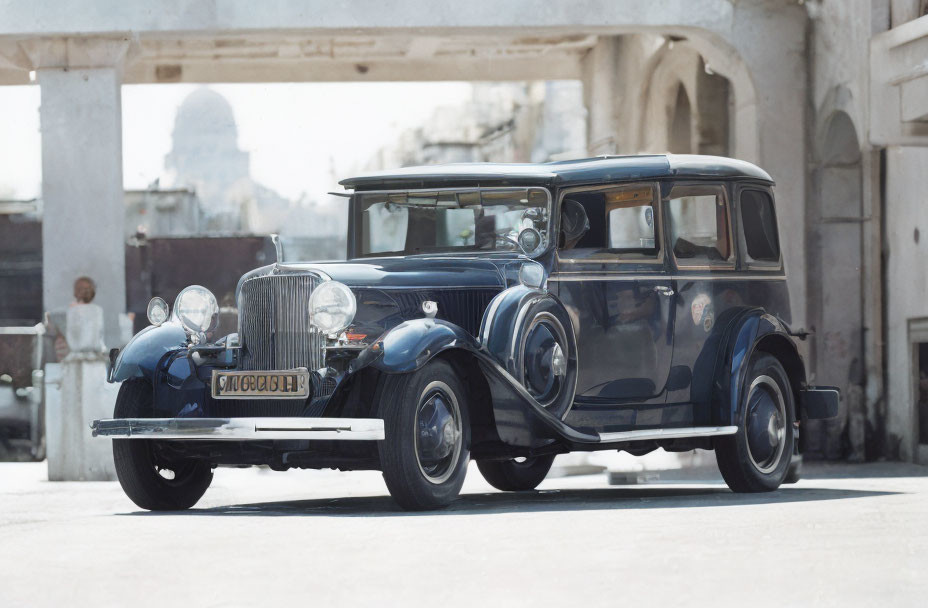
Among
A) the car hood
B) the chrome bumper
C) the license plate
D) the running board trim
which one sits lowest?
the running board trim

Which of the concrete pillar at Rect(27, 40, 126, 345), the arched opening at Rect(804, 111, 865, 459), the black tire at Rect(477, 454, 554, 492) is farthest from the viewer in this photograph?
the concrete pillar at Rect(27, 40, 126, 345)

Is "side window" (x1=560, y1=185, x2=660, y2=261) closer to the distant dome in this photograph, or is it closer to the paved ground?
the paved ground

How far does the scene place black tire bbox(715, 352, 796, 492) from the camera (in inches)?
388

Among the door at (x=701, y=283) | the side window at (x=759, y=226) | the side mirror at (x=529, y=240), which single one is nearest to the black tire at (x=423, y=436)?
the side mirror at (x=529, y=240)

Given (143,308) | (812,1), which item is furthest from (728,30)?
(143,308)

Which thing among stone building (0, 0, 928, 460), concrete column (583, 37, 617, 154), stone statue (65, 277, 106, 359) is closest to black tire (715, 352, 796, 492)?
stone building (0, 0, 928, 460)

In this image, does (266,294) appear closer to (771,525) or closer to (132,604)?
(771,525)

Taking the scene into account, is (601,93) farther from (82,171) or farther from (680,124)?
(82,171)

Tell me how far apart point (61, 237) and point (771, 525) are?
11.3m

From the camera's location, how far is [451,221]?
9672mm

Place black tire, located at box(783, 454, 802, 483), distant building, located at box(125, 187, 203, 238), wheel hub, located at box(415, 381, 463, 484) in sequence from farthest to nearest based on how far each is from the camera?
distant building, located at box(125, 187, 203, 238) < black tire, located at box(783, 454, 802, 483) < wheel hub, located at box(415, 381, 463, 484)

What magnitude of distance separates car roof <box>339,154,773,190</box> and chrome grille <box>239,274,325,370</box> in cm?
147

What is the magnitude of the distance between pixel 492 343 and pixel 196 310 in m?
1.81

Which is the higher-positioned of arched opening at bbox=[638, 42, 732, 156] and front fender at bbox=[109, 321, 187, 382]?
arched opening at bbox=[638, 42, 732, 156]
